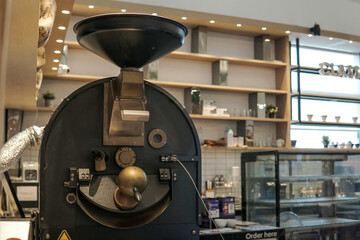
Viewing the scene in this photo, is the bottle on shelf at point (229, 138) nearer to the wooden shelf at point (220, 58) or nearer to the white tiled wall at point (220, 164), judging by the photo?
the white tiled wall at point (220, 164)

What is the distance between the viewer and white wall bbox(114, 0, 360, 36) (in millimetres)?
6688

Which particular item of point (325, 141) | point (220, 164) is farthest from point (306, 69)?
point (220, 164)

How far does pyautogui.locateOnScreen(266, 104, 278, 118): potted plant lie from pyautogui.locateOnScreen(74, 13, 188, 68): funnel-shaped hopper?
19.1 feet

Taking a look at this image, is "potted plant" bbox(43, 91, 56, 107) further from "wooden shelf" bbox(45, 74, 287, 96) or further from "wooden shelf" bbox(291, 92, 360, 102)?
"wooden shelf" bbox(291, 92, 360, 102)

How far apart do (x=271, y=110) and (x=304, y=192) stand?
2.53 metres

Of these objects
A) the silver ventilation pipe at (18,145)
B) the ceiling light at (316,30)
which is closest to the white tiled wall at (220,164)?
the ceiling light at (316,30)

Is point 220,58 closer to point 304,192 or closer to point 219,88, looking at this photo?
point 219,88

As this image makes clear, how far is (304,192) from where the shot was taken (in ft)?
15.9

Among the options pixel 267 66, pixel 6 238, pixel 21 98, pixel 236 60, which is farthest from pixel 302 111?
pixel 6 238

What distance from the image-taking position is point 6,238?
80.4 inches

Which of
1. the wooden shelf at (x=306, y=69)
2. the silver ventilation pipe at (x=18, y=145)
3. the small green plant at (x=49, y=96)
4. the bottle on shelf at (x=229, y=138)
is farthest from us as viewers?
the wooden shelf at (x=306, y=69)

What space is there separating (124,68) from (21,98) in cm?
285

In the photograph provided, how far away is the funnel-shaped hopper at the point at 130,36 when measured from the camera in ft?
4.65

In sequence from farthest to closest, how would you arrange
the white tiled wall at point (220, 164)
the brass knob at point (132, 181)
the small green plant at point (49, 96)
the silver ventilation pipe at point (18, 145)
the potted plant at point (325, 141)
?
1. the potted plant at point (325, 141)
2. the white tiled wall at point (220, 164)
3. the small green plant at point (49, 96)
4. the silver ventilation pipe at point (18, 145)
5. the brass knob at point (132, 181)
